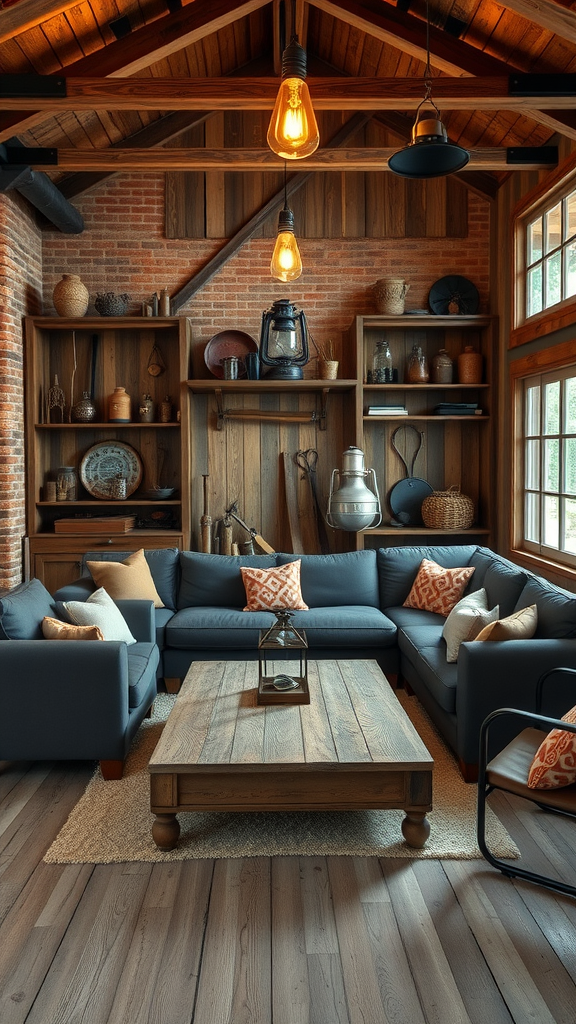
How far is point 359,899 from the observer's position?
247cm

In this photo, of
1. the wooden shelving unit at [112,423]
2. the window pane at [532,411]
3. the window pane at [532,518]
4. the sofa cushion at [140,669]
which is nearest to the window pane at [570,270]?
the window pane at [532,411]

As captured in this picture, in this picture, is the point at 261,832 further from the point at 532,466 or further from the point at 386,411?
the point at 386,411

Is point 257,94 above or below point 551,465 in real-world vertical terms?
above

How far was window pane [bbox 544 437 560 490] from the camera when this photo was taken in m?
4.91

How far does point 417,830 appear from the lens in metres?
2.77

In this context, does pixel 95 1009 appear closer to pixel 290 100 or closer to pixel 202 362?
pixel 290 100

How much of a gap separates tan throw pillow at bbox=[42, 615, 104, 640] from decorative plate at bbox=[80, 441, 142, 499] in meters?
2.60

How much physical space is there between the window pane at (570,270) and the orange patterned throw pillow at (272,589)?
92.2 inches

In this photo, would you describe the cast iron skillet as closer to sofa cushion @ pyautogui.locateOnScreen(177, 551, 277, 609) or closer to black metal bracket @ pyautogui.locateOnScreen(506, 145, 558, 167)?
sofa cushion @ pyautogui.locateOnScreen(177, 551, 277, 609)

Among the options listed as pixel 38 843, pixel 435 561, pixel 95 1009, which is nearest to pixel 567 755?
pixel 95 1009

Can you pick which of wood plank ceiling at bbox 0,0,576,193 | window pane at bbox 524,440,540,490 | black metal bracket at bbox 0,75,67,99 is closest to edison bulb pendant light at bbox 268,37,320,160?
wood plank ceiling at bbox 0,0,576,193

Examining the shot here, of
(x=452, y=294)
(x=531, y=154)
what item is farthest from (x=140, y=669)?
(x=452, y=294)

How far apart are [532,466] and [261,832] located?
3.42 metres

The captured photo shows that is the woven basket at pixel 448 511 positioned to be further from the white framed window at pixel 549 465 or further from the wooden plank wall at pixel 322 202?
the wooden plank wall at pixel 322 202
